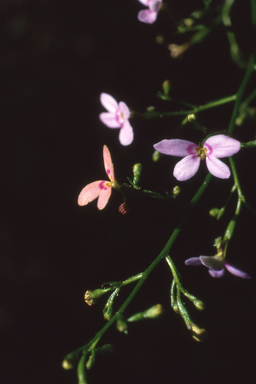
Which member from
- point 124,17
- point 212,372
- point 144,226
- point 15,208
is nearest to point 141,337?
point 212,372

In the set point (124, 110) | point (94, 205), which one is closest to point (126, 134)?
point (124, 110)

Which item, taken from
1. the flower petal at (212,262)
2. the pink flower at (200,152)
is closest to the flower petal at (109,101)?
the pink flower at (200,152)

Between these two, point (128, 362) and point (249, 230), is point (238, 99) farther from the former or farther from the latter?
point (128, 362)

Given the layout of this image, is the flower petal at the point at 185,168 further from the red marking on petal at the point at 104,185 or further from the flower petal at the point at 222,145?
the red marking on petal at the point at 104,185

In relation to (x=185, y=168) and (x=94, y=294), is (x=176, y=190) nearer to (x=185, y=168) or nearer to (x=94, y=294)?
(x=185, y=168)

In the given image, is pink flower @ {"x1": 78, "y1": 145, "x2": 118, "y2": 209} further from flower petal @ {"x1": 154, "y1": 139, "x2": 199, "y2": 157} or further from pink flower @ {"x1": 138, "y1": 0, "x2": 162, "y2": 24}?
pink flower @ {"x1": 138, "y1": 0, "x2": 162, "y2": 24}

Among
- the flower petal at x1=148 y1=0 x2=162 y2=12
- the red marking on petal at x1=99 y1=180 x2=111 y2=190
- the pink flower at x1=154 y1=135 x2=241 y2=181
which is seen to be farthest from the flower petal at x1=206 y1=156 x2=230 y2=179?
the flower petal at x1=148 y1=0 x2=162 y2=12

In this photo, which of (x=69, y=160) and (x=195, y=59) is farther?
(x=69, y=160)
